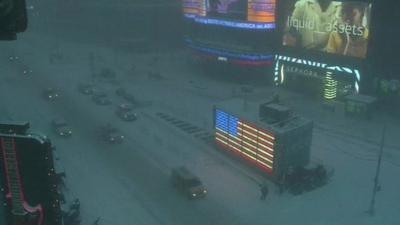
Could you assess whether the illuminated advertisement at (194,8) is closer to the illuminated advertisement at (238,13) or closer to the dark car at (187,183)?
the illuminated advertisement at (238,13)

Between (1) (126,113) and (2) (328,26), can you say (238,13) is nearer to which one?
(2) (328,26)

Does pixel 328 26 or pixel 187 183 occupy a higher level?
pixel 328 26

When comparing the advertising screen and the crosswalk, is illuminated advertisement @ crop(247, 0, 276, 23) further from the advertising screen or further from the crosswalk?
the crosswalk

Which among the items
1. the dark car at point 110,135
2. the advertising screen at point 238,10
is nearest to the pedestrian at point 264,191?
the dark car at point 110,135

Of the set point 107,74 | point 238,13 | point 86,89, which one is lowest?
point 86,89

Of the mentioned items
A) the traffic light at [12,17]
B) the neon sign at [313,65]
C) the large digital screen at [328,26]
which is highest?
the traffic light at [12,17]

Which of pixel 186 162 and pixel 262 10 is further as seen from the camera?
pixel 262 10

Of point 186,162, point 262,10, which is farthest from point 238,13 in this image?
point 186,162

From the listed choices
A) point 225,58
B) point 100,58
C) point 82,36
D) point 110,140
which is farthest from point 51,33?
point 110,140

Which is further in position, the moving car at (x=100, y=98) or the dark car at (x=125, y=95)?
the dark car at (x=125, y=95)
